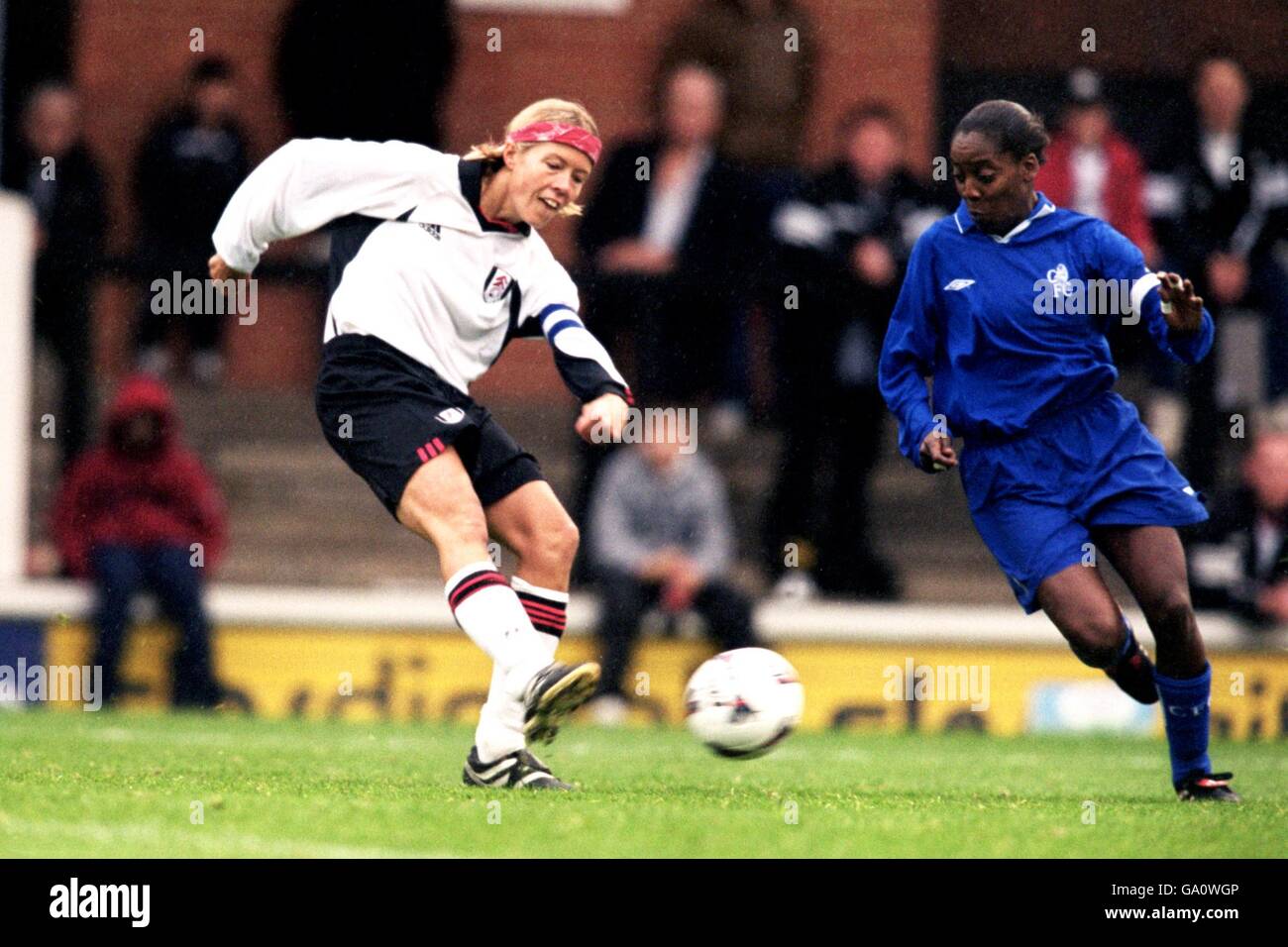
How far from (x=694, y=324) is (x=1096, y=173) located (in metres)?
2.22

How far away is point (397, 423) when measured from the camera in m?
6.62

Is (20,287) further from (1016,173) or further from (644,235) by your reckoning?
(1016,173)

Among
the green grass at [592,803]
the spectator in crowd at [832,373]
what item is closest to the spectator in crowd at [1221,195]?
the spectator in crowd at [832,373]

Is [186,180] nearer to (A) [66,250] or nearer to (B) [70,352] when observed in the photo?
(A) [66,250]

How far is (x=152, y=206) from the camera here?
12.5 metres

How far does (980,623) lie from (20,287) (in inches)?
214

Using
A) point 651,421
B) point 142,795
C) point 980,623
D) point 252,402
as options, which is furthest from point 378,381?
point 252,402

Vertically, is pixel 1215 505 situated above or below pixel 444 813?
above

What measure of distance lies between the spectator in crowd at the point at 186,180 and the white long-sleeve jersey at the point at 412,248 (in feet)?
17.3

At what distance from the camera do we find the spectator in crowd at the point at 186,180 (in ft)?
40.1

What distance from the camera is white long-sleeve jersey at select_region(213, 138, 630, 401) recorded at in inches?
268

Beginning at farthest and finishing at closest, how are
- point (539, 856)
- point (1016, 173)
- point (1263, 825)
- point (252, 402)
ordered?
point (252, 402) < point (1016, 173) < point (1263, 825) < point (539, 856)

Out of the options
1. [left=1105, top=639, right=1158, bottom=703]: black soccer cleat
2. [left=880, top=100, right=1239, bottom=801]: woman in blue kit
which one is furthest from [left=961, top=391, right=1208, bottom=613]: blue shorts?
[left=1105, top=639, right=1158, bottom=703]: black soccer cleat

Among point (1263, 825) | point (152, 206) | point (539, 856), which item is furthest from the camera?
point (152, 206)
